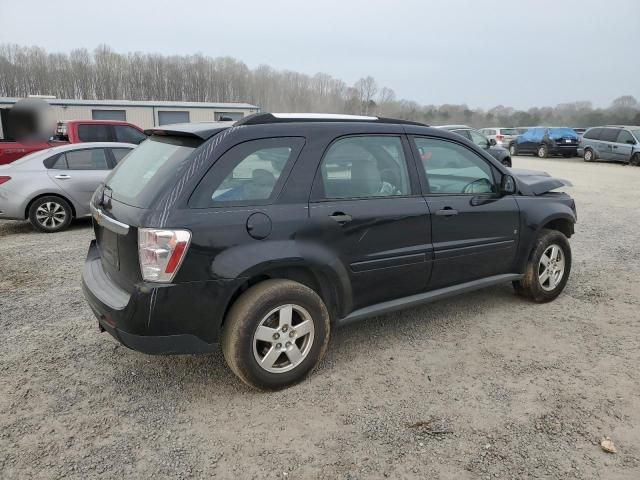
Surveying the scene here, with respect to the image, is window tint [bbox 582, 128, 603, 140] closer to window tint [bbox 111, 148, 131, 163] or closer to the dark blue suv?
the dark blue suv

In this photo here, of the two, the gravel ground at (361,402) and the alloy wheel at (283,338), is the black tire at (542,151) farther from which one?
the alloy wheel at (283,338)

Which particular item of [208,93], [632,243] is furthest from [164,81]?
[632,243]

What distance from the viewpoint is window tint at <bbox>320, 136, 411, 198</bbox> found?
327cm

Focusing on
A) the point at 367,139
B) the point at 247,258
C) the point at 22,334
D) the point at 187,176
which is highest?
the point at 367,139

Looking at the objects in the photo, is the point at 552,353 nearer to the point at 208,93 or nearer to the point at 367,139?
the point at 367,139

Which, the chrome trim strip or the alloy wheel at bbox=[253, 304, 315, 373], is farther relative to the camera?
the alloy wheel at bbox=[253, 304, 315, 373]

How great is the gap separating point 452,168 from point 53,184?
630 cm

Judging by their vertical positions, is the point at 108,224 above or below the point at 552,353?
above

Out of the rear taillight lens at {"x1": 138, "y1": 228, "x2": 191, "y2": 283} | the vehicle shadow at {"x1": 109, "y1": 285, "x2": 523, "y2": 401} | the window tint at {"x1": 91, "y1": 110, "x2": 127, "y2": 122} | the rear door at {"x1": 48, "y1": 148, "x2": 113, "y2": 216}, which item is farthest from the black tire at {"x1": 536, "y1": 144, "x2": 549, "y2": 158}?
the rear taillight lens at {"x1": 138, "y1": 228, "x2": 191, "y2": 283}

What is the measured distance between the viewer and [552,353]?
363cm

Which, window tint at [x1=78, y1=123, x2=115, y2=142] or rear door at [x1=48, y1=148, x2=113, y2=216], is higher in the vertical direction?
window tint at [x1=78, y1=123, x2=115, y2=142]

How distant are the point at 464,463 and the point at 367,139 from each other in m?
2.16

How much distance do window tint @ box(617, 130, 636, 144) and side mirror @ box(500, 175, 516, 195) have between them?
64.0 ft

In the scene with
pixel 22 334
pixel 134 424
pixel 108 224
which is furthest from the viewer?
pixel 22 334
